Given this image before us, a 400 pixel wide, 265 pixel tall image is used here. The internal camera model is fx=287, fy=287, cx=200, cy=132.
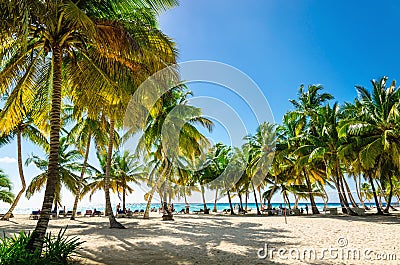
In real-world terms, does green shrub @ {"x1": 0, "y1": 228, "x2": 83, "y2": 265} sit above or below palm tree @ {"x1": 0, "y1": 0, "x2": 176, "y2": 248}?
below

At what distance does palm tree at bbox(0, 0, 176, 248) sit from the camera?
20.7 feet

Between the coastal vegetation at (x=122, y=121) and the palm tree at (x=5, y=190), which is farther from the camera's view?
the palm tree at (x=5, y=190)

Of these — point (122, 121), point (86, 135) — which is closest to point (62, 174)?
point (86, 135)

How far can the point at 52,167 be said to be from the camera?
7.16m

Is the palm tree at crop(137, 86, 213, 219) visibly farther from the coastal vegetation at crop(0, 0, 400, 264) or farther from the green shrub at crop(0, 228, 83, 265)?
the green shrub at crop(0, 228, 83, 265)

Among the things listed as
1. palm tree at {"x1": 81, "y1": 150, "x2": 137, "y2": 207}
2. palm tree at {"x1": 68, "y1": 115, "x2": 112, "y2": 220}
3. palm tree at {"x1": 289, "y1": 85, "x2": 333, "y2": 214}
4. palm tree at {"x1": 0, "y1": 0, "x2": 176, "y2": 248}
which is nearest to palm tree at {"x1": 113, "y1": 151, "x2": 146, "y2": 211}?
palm tree at {"x1": 81, "y1": 150, "x2": 137, "y2": 207}

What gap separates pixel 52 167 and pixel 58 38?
336 centimetres

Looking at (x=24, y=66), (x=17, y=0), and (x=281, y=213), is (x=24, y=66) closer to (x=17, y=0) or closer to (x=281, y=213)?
(x=17, y=0)

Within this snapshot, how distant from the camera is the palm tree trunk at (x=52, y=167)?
6336 millimetres

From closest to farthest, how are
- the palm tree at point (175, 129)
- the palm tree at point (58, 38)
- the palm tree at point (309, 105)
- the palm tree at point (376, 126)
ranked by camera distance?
the palm tree at point (58, 38)
the palm tree at point (376, 126)
the palm tree at point (175, 129)
the palm tree at point (309, 105)

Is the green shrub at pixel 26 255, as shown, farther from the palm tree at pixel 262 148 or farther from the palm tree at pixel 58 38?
the palm tree at pixel 262 148

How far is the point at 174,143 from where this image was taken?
19.8 meters

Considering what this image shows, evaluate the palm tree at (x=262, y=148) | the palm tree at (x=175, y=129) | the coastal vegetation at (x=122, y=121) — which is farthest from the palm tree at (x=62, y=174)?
the palm tree at (x=262, y=148)

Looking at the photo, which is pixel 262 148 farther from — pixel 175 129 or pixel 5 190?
pixel 5 190
